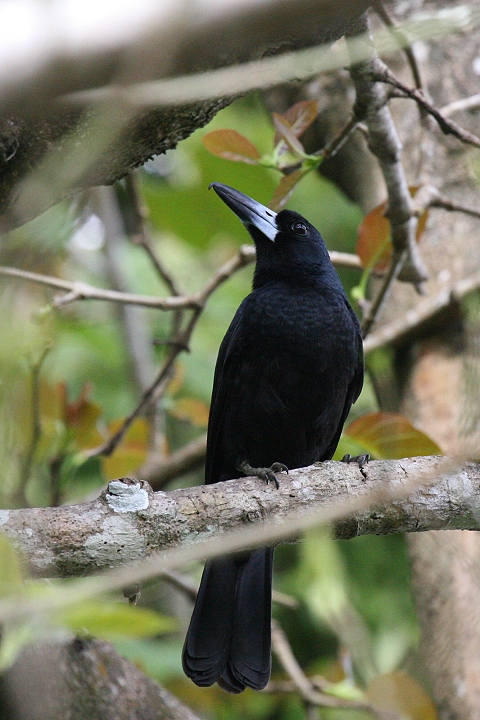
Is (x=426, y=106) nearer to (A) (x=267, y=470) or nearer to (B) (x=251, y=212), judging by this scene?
(B) (x=251, y=212)

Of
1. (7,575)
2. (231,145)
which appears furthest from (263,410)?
(7,575)

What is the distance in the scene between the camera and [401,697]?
9.69 feet

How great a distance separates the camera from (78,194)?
2.37 m

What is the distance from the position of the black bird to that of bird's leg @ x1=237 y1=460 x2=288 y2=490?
0.5 inches

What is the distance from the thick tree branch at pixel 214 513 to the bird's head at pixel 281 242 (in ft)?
4.18

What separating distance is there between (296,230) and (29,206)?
193 centimetres

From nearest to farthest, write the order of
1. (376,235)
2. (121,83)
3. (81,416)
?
1. (121,83)
2. (376,235)
3. (81,416)

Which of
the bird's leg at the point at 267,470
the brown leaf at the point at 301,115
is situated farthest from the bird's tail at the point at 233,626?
the brown leaf at the point at 301,115

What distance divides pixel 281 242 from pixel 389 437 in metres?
1.05

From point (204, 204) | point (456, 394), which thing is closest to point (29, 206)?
point (456, 394)

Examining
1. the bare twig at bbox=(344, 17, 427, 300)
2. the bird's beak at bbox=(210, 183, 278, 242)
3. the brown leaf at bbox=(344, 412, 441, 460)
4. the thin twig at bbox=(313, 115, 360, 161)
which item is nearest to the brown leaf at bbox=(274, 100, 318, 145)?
the thin twig at bbox=(313, 115, 360, 161)

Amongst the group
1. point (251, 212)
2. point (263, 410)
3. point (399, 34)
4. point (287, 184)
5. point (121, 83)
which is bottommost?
point (263, 410)

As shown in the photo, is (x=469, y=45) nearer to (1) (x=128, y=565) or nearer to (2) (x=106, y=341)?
(2) (x=106, y=341)

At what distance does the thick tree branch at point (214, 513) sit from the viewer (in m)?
1.99
